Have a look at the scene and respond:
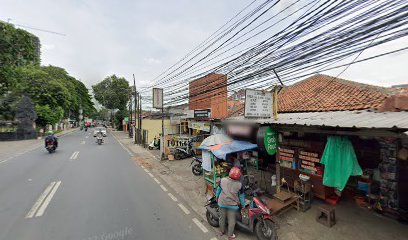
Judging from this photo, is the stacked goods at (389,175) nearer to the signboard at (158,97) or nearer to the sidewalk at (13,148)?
the signboard at (158,97)

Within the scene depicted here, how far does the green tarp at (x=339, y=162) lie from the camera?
4.64m

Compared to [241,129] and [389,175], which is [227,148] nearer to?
[241,129]

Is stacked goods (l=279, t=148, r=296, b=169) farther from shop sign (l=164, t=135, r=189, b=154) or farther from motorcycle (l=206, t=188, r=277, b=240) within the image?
shop sign (l=164, t=135, r=189, b=154)

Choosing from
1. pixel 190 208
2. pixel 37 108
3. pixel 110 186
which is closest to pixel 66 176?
pixel 110 186

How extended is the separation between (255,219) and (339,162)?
2.51m

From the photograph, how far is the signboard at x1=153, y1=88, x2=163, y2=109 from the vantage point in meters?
14.8

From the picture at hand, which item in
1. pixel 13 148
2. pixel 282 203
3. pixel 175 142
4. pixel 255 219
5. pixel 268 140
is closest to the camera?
pixel 255 219

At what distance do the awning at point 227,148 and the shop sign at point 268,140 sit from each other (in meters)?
0.77

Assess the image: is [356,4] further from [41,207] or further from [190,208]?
[41,207]

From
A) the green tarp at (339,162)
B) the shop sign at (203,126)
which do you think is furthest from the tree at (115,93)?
the green tarp at (339,162)

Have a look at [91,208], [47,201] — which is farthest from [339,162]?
[47,201]

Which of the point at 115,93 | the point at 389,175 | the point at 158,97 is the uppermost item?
the point at 115,93

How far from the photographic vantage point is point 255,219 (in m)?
4.55

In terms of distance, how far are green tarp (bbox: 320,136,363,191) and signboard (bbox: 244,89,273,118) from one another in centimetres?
236
